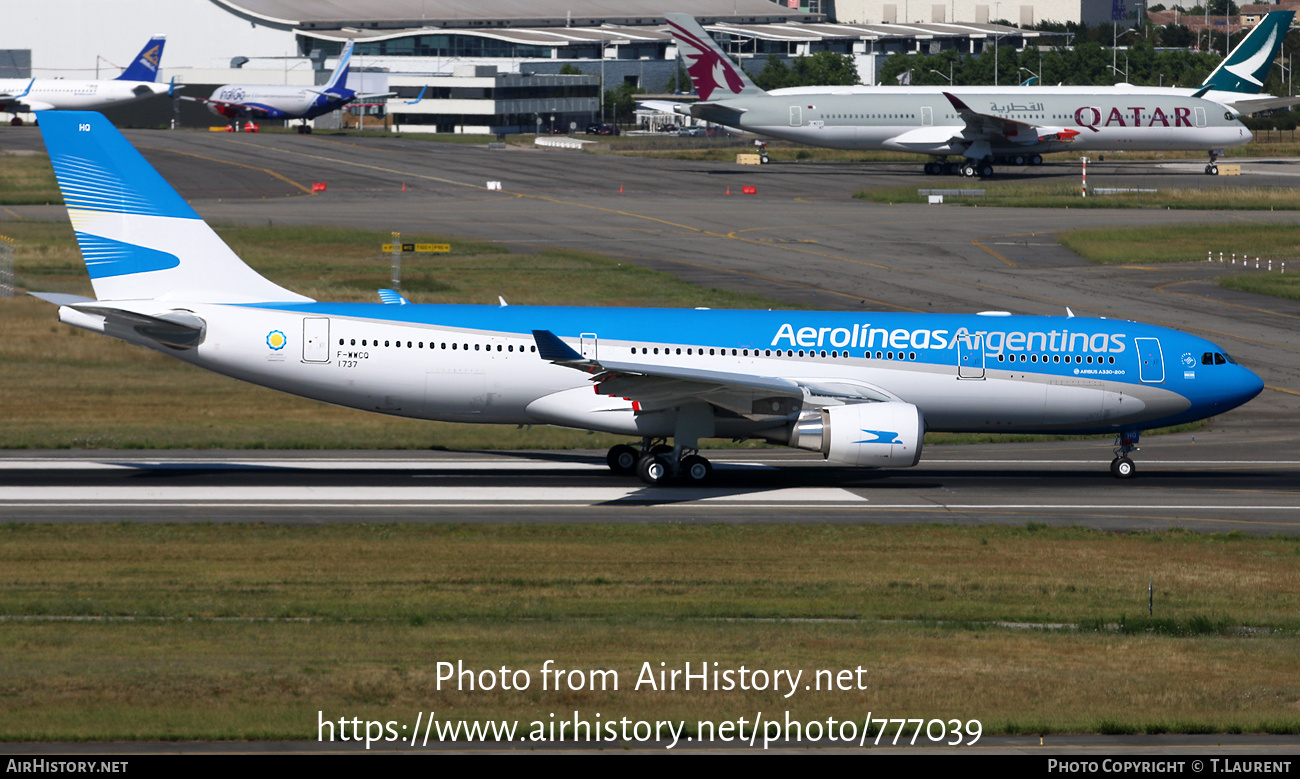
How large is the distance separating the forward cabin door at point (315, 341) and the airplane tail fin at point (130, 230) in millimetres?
1867

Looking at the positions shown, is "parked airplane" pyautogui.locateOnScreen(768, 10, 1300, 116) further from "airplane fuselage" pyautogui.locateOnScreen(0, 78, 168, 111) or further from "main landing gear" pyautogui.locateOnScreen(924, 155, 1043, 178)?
"airplane fuselage" pyautogui.locateOnScreen(0, 78, 168, 111)

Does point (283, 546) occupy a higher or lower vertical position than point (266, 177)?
lower

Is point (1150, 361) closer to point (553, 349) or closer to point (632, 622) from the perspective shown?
point (553, 349)

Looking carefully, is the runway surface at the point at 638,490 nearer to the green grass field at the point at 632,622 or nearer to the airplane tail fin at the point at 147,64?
the green grass field at the point at 632,622

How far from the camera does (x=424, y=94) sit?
539ft

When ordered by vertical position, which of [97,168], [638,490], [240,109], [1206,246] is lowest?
[638,490]

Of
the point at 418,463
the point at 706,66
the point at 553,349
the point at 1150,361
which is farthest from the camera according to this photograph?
the point at 706,66

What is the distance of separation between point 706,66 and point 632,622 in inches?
3576

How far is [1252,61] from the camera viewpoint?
362 feet

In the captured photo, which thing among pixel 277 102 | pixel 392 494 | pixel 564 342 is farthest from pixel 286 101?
pixel 392 494

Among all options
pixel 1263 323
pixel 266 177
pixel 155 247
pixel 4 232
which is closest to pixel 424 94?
pixel 266 177

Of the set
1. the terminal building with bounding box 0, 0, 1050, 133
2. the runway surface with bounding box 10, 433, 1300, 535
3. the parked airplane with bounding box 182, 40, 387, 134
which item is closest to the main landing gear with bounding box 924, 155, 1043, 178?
the terminal building with bounding box 0, 0, 1050, 133
